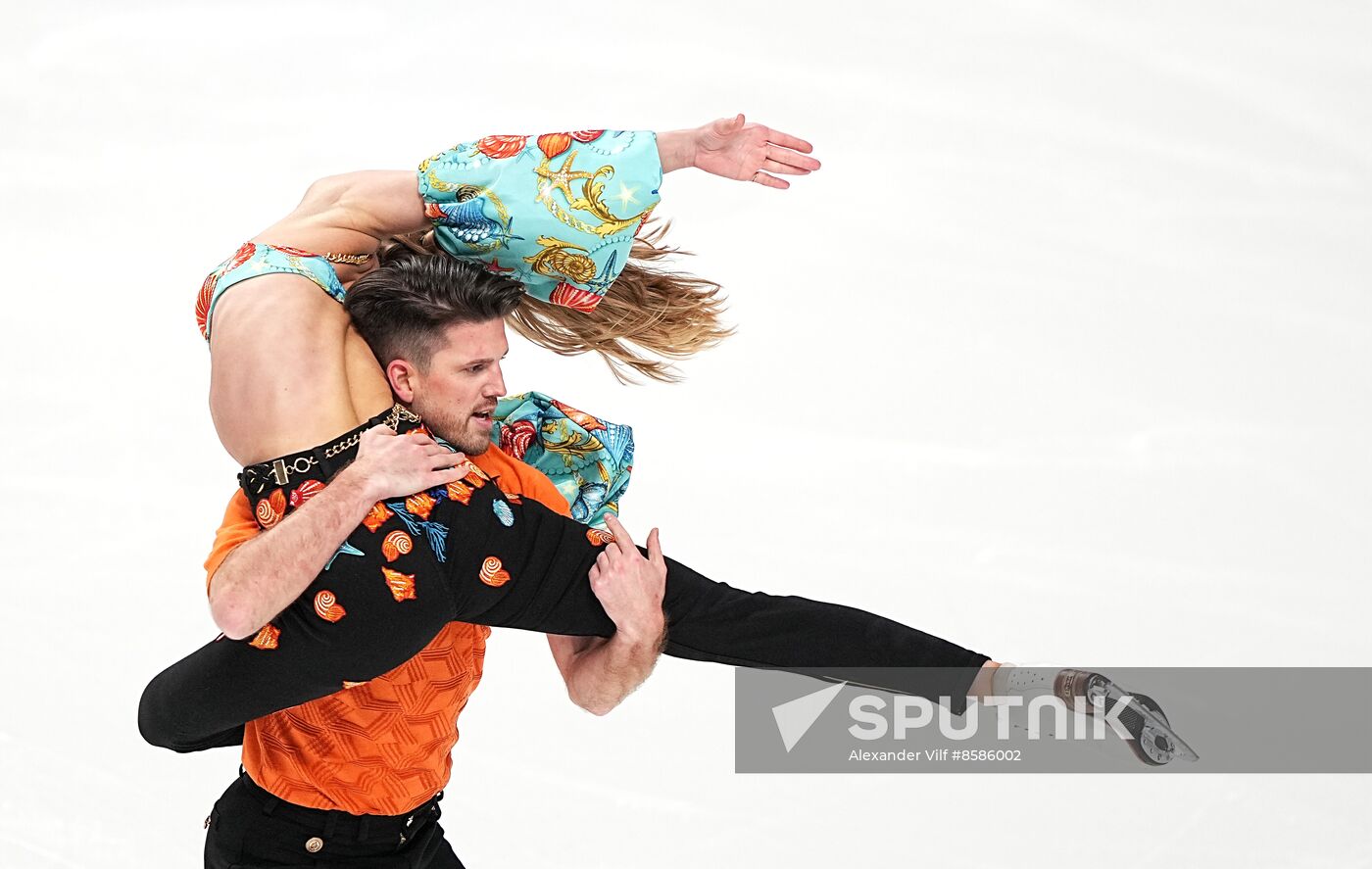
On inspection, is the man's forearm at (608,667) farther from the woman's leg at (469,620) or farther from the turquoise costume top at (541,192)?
the turquoise costume top at (541,192)

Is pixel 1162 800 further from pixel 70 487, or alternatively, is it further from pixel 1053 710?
pixel 70 487

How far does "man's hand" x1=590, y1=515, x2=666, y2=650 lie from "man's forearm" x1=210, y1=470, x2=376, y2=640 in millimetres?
Result: 452

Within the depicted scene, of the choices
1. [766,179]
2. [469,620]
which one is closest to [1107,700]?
[469,620]

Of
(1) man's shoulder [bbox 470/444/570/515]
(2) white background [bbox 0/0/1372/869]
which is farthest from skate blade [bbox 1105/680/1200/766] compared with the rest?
(2) white background [bbox 0/0/1372/869]

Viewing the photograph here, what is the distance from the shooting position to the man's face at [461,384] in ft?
9.82

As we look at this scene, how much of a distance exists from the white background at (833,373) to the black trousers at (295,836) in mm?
1010

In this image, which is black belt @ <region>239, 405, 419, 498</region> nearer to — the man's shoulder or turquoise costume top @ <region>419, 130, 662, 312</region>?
the man's shoulder

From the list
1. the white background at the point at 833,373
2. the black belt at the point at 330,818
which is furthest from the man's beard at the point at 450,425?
the white background at the point at 833,373

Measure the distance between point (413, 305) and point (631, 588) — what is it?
2.08 feet

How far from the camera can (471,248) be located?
10.4 feet

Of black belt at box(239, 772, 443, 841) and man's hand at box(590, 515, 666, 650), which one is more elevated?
man's hand at box(590, 515, 666, 650)

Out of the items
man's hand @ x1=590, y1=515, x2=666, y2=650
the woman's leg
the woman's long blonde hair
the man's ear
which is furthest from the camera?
the woman's long blonde hair

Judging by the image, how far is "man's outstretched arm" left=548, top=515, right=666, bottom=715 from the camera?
290 cm

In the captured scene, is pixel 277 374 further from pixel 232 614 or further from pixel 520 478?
pixel 520 478
